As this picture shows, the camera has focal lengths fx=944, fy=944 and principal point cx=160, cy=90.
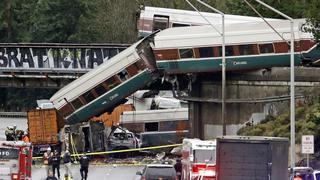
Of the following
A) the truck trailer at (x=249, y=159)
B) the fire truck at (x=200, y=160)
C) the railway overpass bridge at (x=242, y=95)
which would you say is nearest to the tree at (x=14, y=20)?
the railway overpass bridge at (x=242, y=95)

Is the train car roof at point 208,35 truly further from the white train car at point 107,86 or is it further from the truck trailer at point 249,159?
the truck trailer at point 249,159

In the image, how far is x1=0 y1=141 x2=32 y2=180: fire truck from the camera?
3738 cm

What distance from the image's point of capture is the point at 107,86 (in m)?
57.6

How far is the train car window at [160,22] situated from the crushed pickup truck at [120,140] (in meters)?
7.34

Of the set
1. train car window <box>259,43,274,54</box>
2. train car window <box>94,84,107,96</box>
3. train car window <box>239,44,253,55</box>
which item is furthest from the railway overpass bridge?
train car window <box>94,84,107,96</box>

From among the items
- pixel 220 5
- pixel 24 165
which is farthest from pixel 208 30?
pixel 220 5

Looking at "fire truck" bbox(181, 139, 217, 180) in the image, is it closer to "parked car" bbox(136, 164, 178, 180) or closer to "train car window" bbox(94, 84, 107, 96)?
"parked car" bbox(136, 164, 178, 180)

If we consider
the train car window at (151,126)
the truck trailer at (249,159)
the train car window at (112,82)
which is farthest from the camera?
the train car window at (151,126)

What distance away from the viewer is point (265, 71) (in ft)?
187

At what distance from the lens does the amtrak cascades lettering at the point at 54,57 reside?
73938 mm

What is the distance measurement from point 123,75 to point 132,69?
28.9 inches

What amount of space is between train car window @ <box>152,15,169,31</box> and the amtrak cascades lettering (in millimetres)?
11230

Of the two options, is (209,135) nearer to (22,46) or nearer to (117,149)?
(117,149)

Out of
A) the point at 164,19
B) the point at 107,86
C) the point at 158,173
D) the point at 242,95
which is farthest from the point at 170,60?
the point at 158,173
